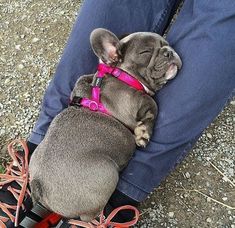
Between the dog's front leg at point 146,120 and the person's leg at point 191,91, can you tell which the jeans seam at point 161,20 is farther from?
the dog's front leg at point 146,120

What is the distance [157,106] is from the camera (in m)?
2.88

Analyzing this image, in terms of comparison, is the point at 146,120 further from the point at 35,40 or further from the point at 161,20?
the point at 35,40

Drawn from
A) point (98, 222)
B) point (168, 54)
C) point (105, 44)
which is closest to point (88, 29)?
point (105, 44)

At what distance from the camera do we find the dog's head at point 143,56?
281 cm

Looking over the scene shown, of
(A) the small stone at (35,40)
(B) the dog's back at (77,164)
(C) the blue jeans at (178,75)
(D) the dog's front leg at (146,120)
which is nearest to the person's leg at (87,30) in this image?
(C) the blue jeans at (178,75)

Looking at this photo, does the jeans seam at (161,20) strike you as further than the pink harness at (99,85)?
Yes

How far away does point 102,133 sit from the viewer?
2783 mm


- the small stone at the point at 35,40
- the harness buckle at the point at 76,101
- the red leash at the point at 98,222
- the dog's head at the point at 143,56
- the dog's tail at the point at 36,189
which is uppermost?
the dog's head at the point at 143,56

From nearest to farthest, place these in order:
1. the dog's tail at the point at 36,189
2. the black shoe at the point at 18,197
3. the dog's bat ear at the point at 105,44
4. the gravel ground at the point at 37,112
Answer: the dog's tail at the point at 36,189, the dog's bat ear at the point at 105,44, the black shoe at the point at 18,197, the gravel ground at the point at 37,112

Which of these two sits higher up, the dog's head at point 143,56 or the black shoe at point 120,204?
the dog's head at point 143,56

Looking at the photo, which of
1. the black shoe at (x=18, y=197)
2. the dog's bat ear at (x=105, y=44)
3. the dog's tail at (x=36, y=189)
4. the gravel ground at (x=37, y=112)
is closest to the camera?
the dog's tail at (x=36, y=189)

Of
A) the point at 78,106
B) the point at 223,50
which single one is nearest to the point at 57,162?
the point at 78,106

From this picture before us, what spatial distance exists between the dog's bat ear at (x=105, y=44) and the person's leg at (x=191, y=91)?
35 centimetres

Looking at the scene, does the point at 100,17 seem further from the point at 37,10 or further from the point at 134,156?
the point at 37,10
